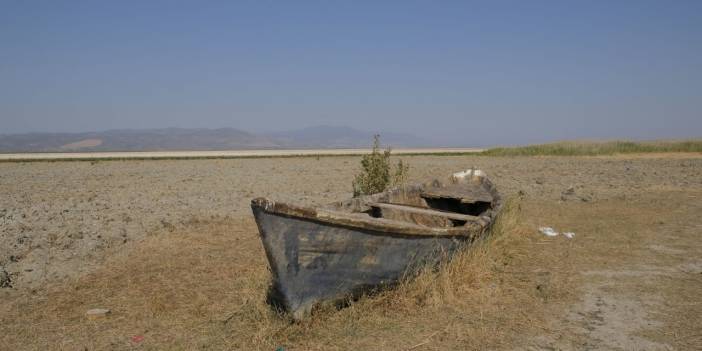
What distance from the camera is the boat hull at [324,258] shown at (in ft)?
17.0

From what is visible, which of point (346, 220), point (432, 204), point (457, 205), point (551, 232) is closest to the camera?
point (346, 220)

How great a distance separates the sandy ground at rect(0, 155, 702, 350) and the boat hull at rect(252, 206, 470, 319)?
362 millimetres

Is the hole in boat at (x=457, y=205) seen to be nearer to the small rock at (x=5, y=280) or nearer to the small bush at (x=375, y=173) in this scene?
the small bush at (x=375, y=173)

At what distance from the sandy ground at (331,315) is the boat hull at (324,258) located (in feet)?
1.19

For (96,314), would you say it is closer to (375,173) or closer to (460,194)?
(460,194)

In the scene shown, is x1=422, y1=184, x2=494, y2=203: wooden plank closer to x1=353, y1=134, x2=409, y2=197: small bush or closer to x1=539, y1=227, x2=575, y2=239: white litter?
x1=539, y1=227, x2=575, y2=239: white litter

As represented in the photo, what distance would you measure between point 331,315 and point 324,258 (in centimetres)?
75

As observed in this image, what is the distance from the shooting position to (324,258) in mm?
5430

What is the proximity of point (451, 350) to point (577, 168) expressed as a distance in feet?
76.7

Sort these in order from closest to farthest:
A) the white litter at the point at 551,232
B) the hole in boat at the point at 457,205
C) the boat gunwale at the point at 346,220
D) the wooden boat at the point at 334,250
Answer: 1. the boat gunwale at the point at 346,220
2. the wooden boat at the point at 334,250
3. the white litter at the point at 551,232
4. the hole in boat at the point at 457,205

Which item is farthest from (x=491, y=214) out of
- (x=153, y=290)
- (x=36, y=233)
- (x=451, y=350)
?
(x=36, y=233)

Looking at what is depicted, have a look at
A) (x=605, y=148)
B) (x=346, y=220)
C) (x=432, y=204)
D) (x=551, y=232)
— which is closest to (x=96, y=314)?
(x=346, y=220)

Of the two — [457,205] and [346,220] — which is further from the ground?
[346,220]

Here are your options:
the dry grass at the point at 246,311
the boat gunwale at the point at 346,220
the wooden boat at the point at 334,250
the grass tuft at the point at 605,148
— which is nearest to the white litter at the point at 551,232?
the dry grass at the point at 246,311
